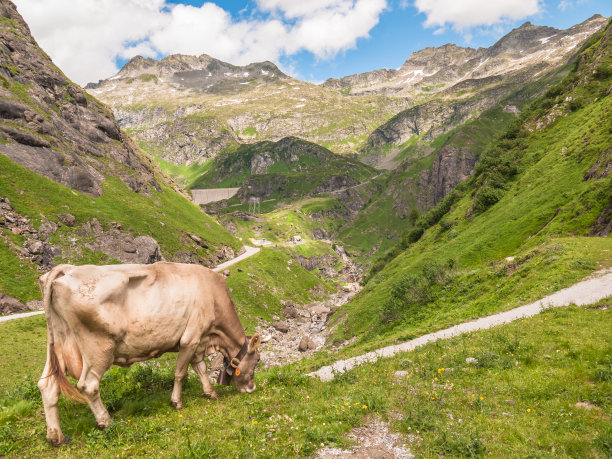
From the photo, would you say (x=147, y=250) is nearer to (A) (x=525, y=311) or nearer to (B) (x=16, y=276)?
(B) (x=16, y=276)

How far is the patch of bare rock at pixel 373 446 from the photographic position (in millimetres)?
7699

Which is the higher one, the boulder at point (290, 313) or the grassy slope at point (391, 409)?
the grassy slope at point (391, 409)

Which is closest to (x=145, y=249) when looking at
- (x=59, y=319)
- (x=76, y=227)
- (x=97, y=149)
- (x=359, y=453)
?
(x=76, y=227)

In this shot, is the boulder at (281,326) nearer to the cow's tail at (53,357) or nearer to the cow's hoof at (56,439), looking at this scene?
the cow's tail at (53,357)

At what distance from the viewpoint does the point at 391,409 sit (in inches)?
400

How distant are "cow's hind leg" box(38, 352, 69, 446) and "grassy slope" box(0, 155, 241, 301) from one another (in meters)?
55.4

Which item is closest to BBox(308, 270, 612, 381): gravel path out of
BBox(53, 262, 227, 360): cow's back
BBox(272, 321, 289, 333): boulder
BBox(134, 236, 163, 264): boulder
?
BBox(53, 262, 227, 360): cow's back

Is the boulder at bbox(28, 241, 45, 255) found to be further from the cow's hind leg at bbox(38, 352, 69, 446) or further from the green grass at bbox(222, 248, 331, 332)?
the cow's hind leg at bbox(38, 352, 69, 446)

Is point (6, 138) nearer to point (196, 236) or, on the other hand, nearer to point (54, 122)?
point (54, 122)

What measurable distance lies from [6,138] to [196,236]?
52.4 metres

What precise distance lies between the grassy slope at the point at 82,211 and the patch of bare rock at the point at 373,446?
203ft

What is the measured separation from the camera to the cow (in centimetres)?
867

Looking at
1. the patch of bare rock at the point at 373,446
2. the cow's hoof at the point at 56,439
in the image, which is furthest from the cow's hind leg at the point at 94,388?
the patch of bare rock at the point at 373,446

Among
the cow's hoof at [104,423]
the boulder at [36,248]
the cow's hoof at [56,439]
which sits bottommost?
the cow's hoof at [104,423]
